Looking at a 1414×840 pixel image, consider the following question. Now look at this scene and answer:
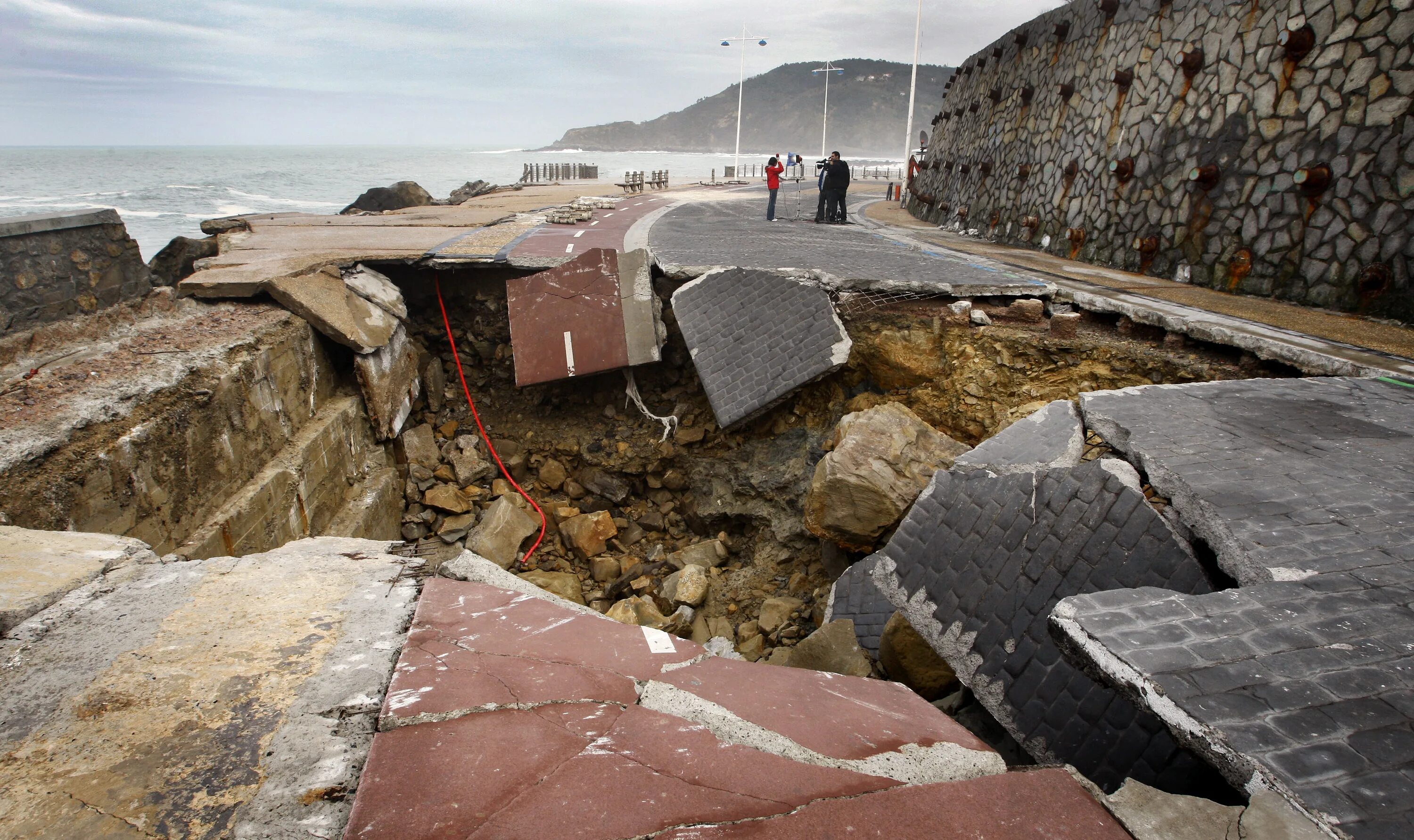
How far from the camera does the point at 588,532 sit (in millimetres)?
6496

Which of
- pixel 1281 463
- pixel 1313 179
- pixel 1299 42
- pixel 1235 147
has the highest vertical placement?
pixel 1299 42

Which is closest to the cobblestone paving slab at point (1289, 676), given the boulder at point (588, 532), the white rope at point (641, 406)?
the boulder at point (588, 532)

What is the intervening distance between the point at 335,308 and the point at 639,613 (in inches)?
164

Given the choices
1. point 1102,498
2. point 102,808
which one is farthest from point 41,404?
point 1102,498

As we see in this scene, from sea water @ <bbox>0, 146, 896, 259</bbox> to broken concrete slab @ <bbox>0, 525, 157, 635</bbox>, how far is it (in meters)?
5.49

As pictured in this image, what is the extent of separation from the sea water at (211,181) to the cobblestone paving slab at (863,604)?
766 cm

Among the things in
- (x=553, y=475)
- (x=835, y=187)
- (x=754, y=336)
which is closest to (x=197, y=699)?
(x=754, y=336)

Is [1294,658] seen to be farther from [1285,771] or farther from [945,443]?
[945,443]

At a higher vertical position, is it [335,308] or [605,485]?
[335,308]

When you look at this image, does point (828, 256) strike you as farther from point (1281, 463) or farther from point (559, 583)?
point (1281, 463)

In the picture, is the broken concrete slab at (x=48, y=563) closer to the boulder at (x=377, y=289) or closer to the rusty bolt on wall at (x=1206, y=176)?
the boulder at (x=377, y=289)

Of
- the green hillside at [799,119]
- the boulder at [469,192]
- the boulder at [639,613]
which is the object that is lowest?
the boulder at [639,613]

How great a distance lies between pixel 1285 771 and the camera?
1.65 meters

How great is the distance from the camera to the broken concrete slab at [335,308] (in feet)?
20.7
